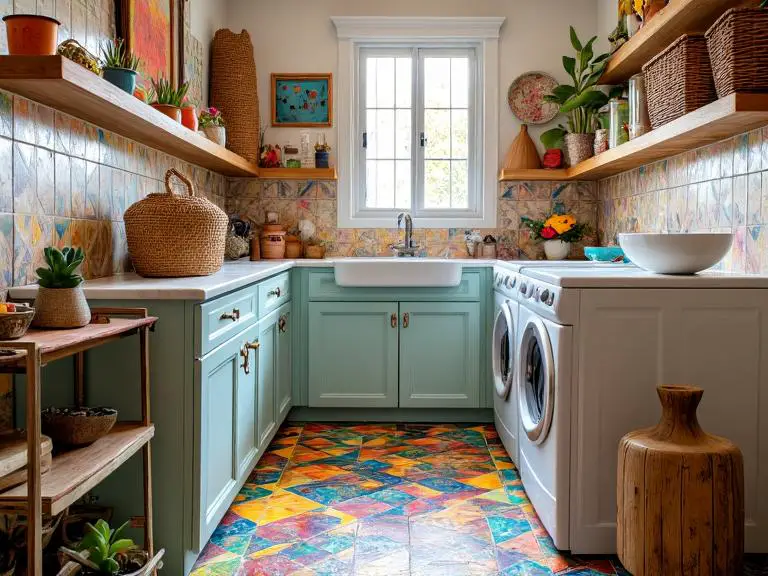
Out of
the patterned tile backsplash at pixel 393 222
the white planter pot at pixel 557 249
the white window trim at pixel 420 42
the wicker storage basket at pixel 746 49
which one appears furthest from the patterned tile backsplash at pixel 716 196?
the white window trim at pixel 420 42

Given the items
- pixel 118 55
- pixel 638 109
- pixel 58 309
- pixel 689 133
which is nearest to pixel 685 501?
pixel 689 133

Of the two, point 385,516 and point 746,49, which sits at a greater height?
point 746,49

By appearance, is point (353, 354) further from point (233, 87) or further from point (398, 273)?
point (233, 87)

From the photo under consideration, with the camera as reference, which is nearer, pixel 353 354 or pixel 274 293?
pixel 274 293

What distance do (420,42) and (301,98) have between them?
82 cm

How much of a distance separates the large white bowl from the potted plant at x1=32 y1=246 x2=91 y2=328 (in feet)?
5.47

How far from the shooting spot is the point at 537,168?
4285mm

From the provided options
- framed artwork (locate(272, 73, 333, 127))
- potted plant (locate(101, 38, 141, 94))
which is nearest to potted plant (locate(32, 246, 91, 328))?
potted plant (locate(101, 38, 141, 94))

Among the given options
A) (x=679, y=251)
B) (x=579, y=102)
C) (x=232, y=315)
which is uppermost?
(x=579, y=102)

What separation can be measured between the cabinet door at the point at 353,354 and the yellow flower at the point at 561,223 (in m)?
1.08

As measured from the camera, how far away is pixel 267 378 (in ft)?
9.86

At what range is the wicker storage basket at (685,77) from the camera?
2.37 m

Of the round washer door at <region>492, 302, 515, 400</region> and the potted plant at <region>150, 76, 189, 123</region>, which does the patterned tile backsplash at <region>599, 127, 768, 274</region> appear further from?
the potted plant at <region>150, 76, 189, 123</region>

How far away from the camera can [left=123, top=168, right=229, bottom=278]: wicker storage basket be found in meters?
2.50
